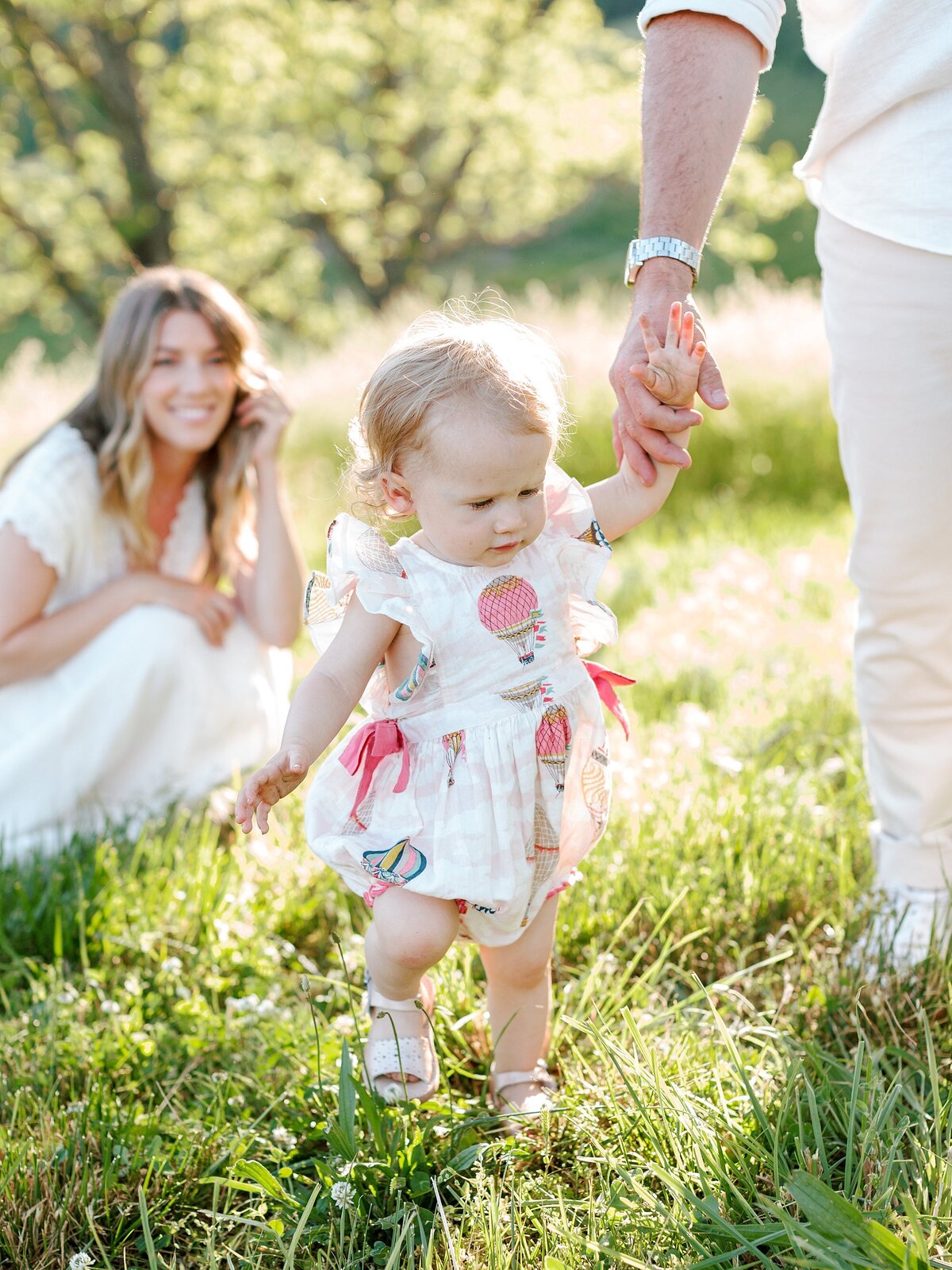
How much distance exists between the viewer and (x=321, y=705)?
170cm

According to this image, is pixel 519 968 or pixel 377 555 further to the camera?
pixel 519 968

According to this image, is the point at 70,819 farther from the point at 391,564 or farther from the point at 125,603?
the point at 391,564

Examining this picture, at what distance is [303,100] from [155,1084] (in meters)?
14.3

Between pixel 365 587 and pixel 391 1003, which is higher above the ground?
pixel 365 587

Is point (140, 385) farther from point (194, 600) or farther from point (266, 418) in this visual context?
point (194, 600)

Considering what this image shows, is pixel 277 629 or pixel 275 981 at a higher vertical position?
pixel 277 629

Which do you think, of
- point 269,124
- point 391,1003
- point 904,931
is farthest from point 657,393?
point 269,124

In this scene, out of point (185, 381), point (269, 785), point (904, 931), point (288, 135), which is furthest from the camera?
point (288, 135)

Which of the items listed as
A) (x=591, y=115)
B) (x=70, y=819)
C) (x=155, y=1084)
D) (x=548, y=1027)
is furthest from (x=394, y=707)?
(x=591, y=115)

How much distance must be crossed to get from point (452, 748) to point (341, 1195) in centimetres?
63

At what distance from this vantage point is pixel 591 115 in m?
13.7

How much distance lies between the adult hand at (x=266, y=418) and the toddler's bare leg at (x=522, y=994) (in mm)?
1993

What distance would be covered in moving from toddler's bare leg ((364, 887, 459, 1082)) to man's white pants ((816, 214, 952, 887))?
93 centimetres

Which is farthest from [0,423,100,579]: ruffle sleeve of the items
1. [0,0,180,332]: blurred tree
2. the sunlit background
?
[0,0,180,332]: blurred tree
